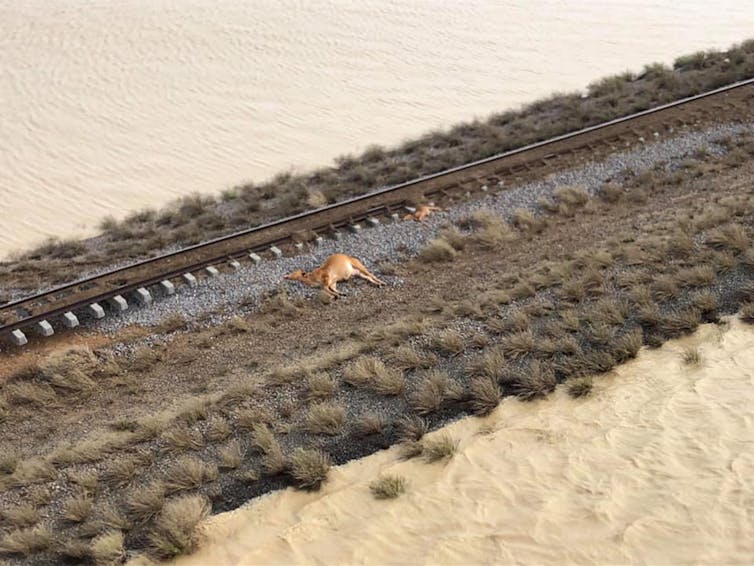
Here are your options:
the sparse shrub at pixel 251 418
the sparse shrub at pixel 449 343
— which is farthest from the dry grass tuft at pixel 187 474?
the sparse shrub at pixel 449 343

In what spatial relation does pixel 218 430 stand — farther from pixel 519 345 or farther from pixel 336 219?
pixel 336 219

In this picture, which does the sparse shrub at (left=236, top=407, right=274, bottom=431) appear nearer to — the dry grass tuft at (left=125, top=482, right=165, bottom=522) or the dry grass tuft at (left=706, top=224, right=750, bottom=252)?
the dry grass tuft at (left=125, top=482, right=165, bottom=522)

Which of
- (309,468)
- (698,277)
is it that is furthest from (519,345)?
(309,468)

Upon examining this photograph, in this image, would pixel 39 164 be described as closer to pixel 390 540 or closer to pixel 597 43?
pixel 390 540

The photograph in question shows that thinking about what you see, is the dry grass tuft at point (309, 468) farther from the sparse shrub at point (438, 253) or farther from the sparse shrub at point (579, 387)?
the sparse shrub at point (438, 253)

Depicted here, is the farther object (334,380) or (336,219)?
(336,219)

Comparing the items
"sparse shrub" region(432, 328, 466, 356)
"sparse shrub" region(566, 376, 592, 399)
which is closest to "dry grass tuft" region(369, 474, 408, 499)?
"sparse shrub" region(566, 376, 592, 399)
